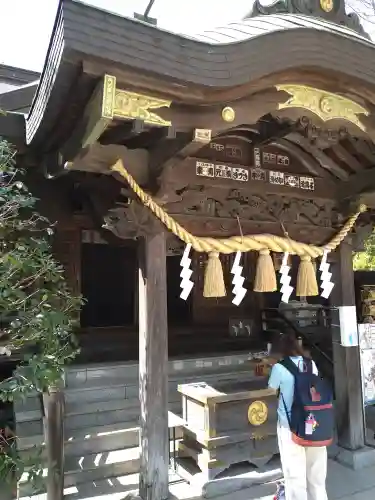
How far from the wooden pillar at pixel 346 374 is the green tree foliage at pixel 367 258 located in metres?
6.40

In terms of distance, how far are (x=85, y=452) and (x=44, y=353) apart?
7.24 ft

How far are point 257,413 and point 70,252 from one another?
3485 millimetres

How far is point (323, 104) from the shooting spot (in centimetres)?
417

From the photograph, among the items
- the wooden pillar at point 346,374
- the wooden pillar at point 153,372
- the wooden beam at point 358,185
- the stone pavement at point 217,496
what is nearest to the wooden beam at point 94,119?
the wooden pillar at point 153,372

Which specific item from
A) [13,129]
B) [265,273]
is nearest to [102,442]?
[265,273]

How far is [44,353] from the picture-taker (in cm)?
333

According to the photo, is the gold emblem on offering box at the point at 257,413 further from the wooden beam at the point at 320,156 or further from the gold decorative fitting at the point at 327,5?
the gold decorative fitting at the point at 327,5

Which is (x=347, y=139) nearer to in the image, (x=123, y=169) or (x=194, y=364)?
(x=123, y=169)

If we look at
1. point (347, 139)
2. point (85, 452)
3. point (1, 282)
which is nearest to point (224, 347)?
point (85, 452)

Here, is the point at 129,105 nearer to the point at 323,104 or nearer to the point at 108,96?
the point at 108,96

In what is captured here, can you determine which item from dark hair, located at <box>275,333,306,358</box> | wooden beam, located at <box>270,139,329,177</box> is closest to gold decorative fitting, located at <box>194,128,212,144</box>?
wooden beam, located at <box>270,139,329,177</box>

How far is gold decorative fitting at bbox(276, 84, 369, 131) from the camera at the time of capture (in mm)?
4023

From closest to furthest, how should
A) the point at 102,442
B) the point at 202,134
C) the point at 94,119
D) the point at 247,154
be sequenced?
the point at 94,119
the point at 202,134
the point at 102,442
the point at 247,154

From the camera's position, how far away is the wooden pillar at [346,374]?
5.70 m
